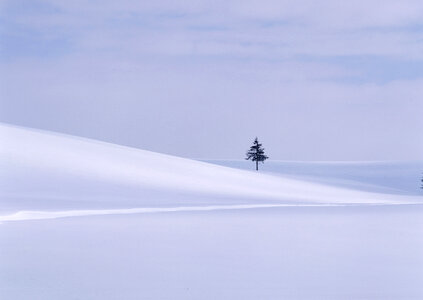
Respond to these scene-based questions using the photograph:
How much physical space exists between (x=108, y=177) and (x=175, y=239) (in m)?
10.2

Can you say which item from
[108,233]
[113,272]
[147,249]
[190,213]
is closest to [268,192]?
[190,213]

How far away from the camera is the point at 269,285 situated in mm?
6258

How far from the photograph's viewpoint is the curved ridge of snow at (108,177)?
1648 cm

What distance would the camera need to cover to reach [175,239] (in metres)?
9.27

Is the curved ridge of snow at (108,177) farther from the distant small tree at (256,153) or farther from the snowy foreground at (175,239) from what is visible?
the distant small tree at (256,153)

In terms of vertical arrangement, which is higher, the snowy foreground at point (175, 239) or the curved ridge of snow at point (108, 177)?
the curved ridge of snow at point (108, 177)

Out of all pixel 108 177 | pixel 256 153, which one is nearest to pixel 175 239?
pixel 108 177

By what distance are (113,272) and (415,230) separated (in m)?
6.58

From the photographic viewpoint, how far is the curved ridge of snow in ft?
54.1

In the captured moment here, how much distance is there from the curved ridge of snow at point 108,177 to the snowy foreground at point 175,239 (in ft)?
0.23

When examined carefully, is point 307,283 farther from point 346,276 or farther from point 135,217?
point 135,217

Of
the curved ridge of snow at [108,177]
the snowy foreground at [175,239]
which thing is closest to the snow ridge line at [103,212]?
the snowy foreground at [175,239]

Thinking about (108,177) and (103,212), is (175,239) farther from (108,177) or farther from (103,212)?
(108,177)

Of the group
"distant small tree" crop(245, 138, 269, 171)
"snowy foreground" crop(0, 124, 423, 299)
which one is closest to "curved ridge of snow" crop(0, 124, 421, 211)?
"snowy foreground" crop(0, 124, 423, 299)
